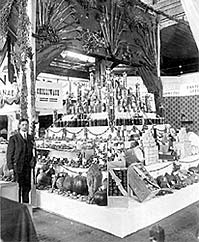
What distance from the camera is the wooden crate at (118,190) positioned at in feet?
7.58

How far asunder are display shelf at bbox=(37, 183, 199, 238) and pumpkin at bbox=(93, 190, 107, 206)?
0.05 m

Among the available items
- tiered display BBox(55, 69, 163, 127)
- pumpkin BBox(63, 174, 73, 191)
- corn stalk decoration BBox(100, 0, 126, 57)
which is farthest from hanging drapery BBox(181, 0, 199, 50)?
corn stalk decoration BBox(100, 0, 126, 57)

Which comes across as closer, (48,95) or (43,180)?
(43,180)

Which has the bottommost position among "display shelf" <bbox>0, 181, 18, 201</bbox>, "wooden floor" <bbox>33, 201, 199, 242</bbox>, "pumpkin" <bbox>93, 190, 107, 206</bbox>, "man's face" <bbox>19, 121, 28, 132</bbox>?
"wooden floor" <bbox>33, 201, 199, 242</bbox>

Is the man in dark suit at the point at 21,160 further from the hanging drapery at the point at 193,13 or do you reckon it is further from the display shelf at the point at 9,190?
the hanging drapery at the point at 193,13

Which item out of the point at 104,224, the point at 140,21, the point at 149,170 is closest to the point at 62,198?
the point at 104,224

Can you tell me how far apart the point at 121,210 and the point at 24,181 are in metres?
1.17

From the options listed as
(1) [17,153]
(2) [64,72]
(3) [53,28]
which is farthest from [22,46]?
(1) [17,153]

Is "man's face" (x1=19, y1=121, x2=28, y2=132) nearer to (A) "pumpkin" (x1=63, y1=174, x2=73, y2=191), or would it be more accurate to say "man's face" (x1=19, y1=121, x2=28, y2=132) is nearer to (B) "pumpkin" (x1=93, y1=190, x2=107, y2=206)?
(A) "pumpkin" (x1=63, y1=174, x2=73, y2=191)

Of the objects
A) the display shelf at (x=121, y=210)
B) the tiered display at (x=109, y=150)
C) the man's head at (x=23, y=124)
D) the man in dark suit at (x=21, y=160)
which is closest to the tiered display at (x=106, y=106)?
the tiered display at (x=109, y=150)

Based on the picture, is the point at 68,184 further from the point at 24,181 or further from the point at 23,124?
the point at 23,124

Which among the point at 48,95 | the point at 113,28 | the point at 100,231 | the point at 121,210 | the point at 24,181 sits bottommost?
the point at 100,231

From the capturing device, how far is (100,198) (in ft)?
7.98

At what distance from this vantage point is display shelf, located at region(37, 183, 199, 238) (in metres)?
2.21
